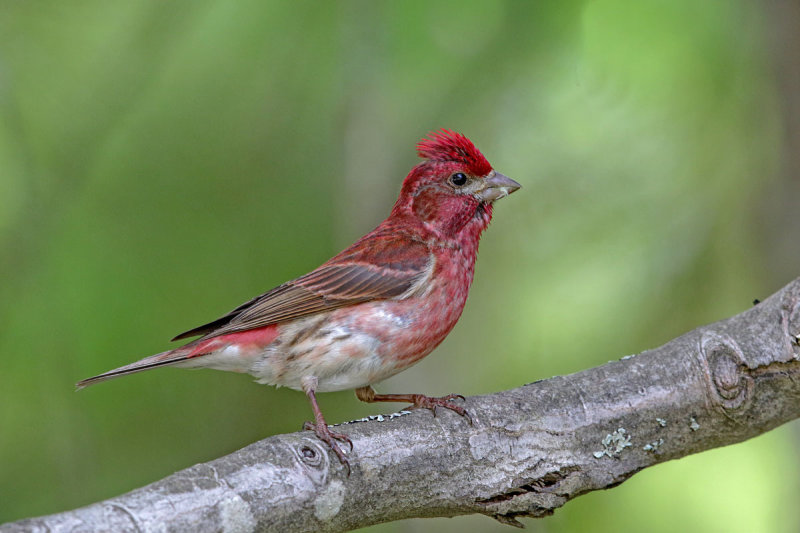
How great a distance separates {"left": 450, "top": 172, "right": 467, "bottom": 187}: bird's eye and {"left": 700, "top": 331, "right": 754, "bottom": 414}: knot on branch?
187 centimetres

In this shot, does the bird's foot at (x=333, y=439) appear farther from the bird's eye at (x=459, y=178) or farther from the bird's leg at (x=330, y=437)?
the bird's eye at (x=459, y=178)

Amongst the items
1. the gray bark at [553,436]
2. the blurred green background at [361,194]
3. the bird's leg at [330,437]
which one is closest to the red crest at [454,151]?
the blurred green background at [361,194]

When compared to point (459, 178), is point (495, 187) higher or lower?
lower

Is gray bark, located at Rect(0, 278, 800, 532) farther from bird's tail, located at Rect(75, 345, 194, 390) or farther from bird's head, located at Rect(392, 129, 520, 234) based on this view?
bird's head, located at Rect(392, 129, 520, 234)

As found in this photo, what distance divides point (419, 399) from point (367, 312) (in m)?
0.53

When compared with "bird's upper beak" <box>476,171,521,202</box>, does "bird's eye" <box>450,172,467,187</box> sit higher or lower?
higher

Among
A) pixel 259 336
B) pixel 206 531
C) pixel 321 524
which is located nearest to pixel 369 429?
pixel 321 524

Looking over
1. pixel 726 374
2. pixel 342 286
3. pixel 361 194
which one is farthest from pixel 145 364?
pixel 726 374

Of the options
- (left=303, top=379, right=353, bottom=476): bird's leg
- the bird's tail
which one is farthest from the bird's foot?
the bird's tail

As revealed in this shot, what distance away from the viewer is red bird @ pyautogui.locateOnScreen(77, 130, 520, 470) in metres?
4.45

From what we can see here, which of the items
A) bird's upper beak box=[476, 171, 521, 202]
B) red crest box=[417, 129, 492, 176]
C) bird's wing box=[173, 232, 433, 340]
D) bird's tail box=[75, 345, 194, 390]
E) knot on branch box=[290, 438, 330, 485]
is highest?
red crest box=[417, 129, 492, 176]

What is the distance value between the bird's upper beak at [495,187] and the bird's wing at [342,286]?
1.61ft

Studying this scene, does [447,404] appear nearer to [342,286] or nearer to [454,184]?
[342,286]

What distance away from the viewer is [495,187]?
5.05 m
